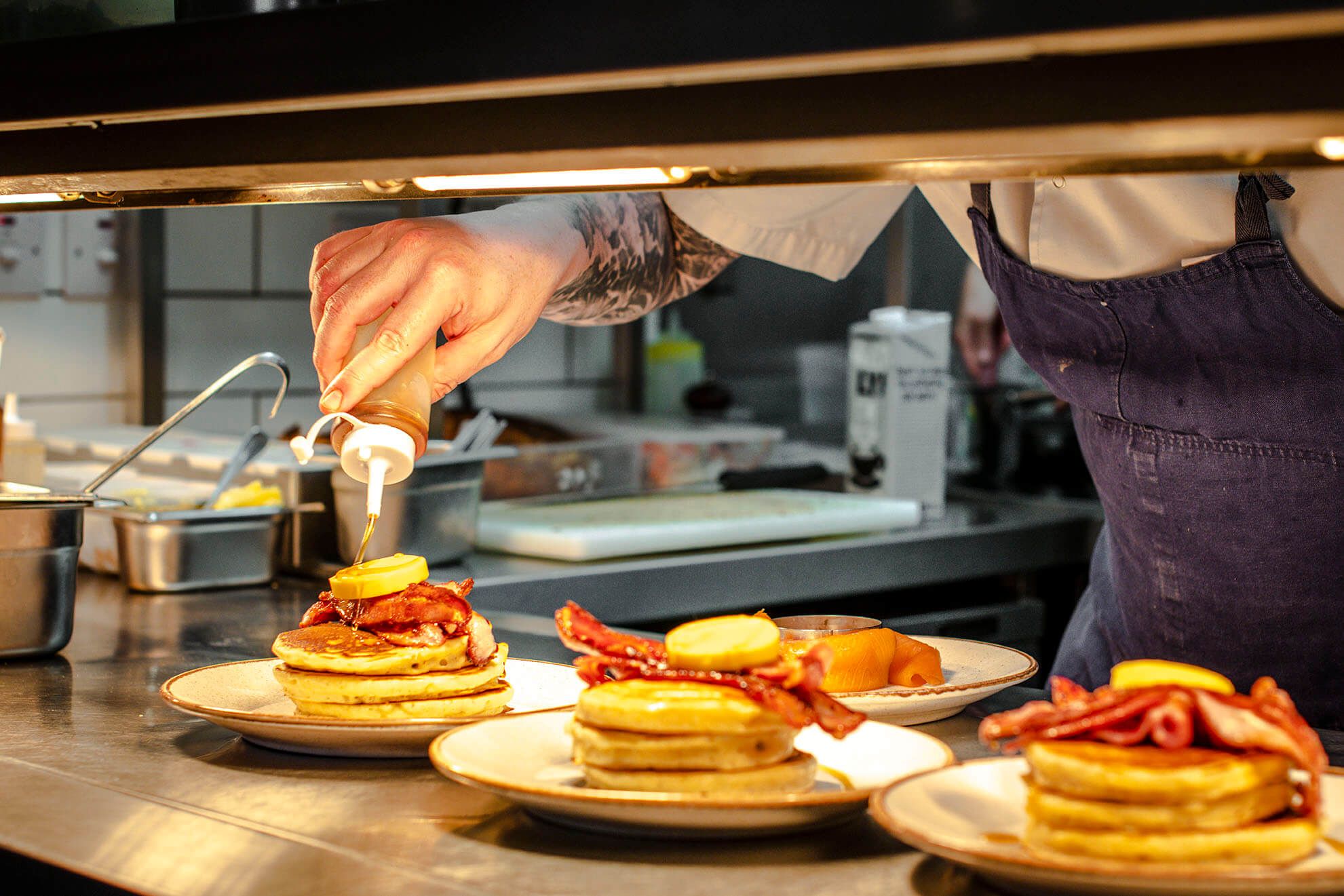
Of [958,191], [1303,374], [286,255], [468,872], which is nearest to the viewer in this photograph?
[468,872]

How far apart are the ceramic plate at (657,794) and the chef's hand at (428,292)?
0.33m

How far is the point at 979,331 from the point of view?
4137 mm

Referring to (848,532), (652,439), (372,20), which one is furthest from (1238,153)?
(652,439)

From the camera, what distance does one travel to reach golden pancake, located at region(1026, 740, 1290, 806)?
26.5 inches

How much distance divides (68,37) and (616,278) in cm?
79

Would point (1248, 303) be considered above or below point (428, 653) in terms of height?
above

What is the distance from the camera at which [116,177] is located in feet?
3.45

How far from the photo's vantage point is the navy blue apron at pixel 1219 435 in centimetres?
133

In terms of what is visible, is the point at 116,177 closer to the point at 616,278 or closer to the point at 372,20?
the point at 372,20

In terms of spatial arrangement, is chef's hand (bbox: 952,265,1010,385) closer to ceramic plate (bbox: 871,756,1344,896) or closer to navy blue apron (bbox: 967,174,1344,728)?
navy blue apron (bbox: 967,174,1344,728)

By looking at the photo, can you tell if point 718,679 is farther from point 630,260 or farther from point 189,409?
point 189,409

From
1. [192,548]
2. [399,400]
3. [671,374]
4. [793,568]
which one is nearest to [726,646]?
[399,400]

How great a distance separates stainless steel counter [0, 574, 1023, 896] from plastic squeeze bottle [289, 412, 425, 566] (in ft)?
0.69

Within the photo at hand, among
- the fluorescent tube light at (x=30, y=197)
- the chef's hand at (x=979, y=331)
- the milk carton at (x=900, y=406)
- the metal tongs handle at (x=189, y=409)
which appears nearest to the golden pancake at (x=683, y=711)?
the fluorescent tube light at (x=30, y=197)
